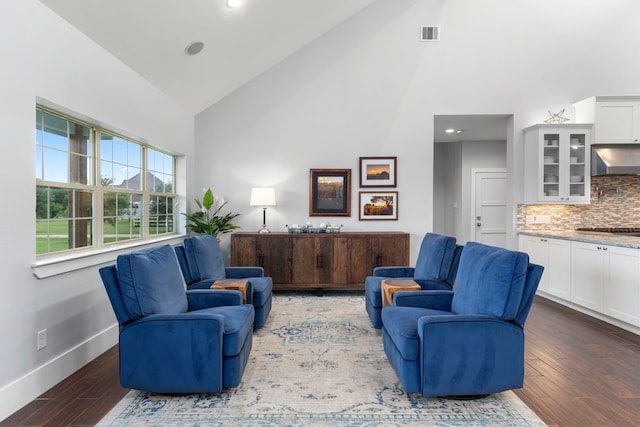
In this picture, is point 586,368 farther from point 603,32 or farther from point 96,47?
point 603,32

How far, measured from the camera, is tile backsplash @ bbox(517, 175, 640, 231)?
503 centimetres

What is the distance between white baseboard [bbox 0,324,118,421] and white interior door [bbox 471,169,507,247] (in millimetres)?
6251

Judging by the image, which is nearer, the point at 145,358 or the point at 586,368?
the point at 145,358

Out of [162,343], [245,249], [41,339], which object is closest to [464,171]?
[245,249]

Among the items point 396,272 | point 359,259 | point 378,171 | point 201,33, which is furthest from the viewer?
point 378,171

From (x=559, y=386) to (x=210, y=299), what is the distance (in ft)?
8.49

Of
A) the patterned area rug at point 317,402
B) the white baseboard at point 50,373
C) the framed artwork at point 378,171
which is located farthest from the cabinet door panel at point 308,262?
the white baseboard at point 50,373

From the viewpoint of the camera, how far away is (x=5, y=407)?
1970mm

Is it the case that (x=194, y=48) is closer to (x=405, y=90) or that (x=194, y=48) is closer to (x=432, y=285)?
(x=405, y=90)

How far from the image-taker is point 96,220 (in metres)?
3.09

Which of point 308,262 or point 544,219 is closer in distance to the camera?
point 308,262

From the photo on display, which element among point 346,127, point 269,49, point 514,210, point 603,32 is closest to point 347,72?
point 346,127

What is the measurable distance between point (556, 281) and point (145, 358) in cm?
463

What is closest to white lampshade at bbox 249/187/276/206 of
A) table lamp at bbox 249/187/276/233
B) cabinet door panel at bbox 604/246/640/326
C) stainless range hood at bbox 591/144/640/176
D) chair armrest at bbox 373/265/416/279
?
table lamp at bbox 249/187/276/233
